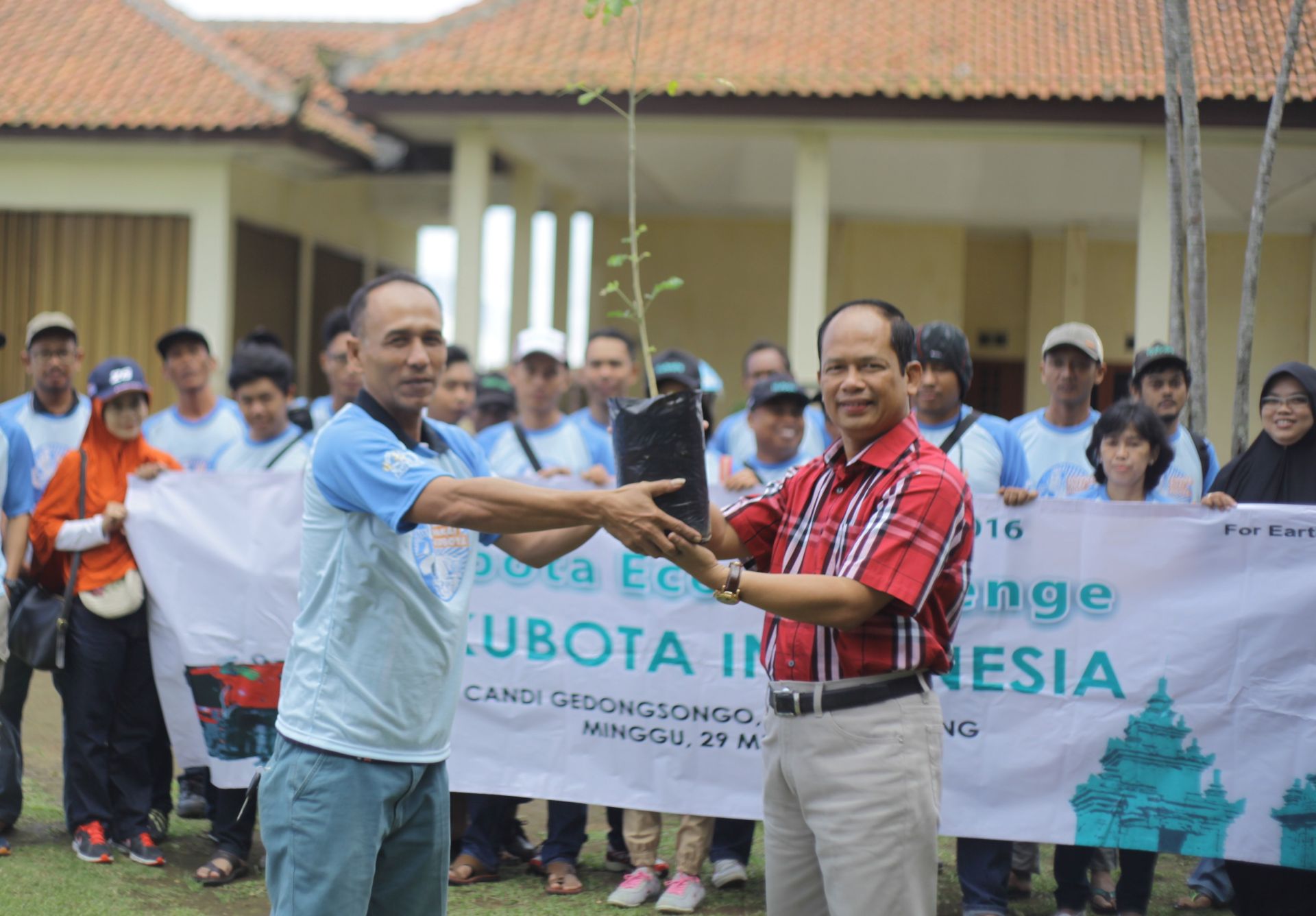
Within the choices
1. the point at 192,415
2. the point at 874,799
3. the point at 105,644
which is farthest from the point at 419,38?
the point at 874,799

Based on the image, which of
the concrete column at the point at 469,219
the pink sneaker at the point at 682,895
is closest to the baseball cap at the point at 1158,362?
the pink sneaker at the point at 682,895

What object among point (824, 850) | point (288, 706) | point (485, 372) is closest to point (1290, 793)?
point (824, 850)

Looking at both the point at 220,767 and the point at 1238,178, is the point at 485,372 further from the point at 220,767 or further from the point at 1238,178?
the point at 1238,178

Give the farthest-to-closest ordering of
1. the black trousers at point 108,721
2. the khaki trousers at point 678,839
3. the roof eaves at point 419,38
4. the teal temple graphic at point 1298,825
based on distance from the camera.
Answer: the roof eaves at point 419,38 < the black trousers at point 108,721 < the khaki trousers at point 678,839 < the teal temple graphic at point 1298,825

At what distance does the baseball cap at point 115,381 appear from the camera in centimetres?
576

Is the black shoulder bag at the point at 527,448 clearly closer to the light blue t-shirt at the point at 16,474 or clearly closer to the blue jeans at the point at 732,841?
the blue jeans at the point at 732,841

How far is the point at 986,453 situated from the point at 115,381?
362cm

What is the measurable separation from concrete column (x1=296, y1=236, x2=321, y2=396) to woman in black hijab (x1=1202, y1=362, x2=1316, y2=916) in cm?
1331

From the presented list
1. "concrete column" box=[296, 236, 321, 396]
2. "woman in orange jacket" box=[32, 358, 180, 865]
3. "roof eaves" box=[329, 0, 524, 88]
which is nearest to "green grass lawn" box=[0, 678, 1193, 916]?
"woman in orange jacket" box=[32, 358, 180, 865]

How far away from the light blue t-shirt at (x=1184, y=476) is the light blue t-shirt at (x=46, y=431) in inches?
199

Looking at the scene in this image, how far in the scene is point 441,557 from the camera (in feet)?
10.5

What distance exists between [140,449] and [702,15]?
976cm

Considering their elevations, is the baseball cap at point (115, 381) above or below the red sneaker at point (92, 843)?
above

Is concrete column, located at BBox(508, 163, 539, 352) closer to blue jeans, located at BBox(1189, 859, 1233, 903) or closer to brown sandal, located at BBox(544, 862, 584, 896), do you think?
brown sandal, located at BBox(544, 862, 584, 896)
